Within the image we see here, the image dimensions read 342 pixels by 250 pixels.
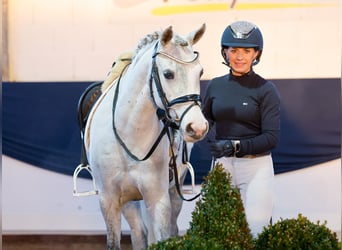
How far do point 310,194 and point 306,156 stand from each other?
24cm

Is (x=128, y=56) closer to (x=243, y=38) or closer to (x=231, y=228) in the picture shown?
(x=243, y=38)

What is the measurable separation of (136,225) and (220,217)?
991 millimetres

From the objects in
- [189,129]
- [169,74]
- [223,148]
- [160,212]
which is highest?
[169,74]

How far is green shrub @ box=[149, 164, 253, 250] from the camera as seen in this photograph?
7.30 ft

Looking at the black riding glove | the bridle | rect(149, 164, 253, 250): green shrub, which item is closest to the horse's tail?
the bridle

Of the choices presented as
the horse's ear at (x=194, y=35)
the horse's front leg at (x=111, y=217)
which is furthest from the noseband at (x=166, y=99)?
the horse's front leg at (x=111, y=217)

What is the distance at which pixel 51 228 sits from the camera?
164 inches

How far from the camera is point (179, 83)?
99.9 inches

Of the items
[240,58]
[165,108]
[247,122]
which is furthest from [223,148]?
[240,58]

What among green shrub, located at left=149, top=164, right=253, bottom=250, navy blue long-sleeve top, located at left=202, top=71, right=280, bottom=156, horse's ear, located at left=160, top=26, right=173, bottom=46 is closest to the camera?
green shrub, located at left=149, top=164, right=253, bottom=250

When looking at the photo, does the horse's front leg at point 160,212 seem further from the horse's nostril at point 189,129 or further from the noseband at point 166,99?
the horse's nostril at point 189,129

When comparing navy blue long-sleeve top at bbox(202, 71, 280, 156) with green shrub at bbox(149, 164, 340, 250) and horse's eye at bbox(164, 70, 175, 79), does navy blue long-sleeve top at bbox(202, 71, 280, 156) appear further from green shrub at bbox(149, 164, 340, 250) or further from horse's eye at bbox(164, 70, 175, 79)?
green shrub at bbox(149, 164, 340, 250)

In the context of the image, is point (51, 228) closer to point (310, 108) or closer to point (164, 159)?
point (164, 159)

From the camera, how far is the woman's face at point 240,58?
275cm
